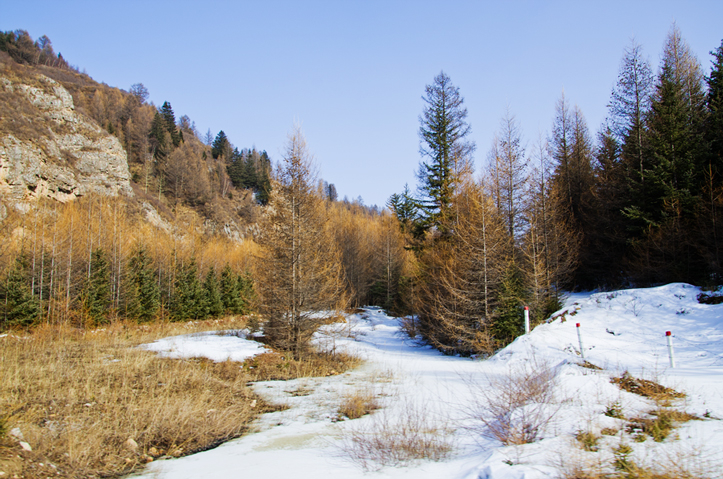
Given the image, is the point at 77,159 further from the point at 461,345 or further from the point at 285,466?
the point at 285,466

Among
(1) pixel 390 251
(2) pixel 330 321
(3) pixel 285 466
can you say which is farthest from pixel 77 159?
(3) pixel 285 466

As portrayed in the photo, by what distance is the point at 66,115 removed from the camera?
4675 centimetres

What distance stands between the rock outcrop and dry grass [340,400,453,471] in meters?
40.9

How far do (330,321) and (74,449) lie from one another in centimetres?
958

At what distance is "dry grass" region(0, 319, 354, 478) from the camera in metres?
4.79

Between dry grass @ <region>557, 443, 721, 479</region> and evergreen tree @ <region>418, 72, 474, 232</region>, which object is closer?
dry grass @ <region>557, 443, 721, 479</region>

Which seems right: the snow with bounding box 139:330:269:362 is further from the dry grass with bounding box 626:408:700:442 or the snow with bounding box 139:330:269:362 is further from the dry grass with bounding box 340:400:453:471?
the dry grass with bounding box 626:408:700:442

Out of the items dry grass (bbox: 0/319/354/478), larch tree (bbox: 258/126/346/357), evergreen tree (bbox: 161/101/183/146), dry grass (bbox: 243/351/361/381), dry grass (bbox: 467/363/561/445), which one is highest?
evergreen tree (bbox: 161/101/183/146)

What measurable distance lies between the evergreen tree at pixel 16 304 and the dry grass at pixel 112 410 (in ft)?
39.2

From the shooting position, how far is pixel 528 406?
554 cm

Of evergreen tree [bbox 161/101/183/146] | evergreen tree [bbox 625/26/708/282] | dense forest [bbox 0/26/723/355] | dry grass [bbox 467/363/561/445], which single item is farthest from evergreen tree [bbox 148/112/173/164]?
dry grass [bbox 467/363/561/445]

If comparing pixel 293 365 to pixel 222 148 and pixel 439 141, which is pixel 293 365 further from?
pixel 222 148

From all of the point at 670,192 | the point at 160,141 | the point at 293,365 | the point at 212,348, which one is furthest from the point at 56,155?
the point at 670,192

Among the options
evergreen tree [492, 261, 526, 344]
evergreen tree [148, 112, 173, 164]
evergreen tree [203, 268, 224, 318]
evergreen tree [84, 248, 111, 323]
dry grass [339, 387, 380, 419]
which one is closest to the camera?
dry grass [339, 387, 380, 419]
